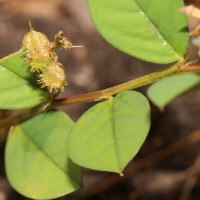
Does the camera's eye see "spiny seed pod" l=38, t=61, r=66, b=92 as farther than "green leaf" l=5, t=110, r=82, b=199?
No

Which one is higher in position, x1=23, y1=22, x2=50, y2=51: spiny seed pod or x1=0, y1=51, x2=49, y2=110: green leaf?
x1=23, y1=22, x2=50, y2=51: spiny seed pod

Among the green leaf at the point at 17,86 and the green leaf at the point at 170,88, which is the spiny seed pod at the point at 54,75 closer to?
the green leaf at the point at 17,86

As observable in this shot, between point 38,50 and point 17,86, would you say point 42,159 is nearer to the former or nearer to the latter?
point 17,86

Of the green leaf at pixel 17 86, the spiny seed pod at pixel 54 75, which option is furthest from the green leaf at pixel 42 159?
the spiny seed pod at pixel 54 75

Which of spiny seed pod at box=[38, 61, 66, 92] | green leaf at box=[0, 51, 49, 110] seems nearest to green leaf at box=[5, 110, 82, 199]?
green leaf at box=[0, 51, 49, 110]

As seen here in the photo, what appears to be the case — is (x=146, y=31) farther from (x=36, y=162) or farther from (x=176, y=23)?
(x=36, y=162)

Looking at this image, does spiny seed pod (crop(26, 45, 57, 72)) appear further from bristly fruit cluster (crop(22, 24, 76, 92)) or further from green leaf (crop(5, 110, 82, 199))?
green leaf (crop(5, 110, 82, 199))
